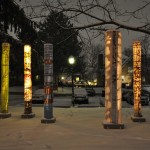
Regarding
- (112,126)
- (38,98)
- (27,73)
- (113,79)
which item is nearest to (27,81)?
(27,73)

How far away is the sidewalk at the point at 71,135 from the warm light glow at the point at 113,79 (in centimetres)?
71

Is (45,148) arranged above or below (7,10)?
below

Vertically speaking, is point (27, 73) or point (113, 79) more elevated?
point (27, 73)

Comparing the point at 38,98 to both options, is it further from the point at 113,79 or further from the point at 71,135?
the point at 71,135

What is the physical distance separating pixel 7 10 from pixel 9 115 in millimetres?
7603

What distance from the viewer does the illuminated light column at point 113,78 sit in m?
16.7

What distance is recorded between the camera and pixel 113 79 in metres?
16.7

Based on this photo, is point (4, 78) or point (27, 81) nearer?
point (27, 81)

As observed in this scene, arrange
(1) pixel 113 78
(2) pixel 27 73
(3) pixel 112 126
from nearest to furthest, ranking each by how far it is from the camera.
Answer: (3) pixel 112 126, (1) pixel 113 78, (2) pixel 27 73

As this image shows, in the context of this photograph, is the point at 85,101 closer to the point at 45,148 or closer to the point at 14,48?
the point at 14,48

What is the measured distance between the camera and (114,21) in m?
12.1

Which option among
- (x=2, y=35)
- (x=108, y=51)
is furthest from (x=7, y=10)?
(x=108, y=51)

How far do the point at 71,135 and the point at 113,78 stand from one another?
10.8ft

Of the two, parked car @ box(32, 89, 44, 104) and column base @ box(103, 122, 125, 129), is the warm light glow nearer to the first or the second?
column base @ box(103, 122, 125, 129)
